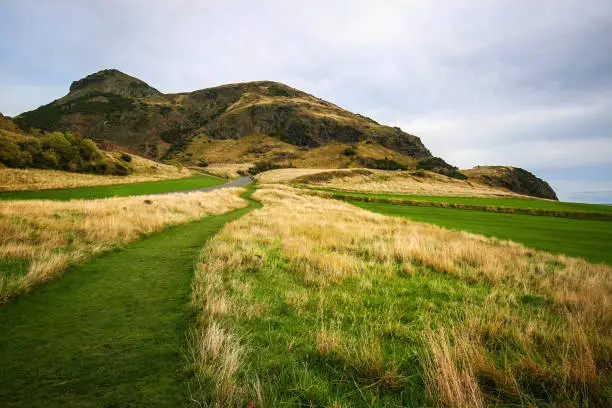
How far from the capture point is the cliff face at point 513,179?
14088cm

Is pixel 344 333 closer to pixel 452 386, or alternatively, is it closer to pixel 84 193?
pixel 452 386

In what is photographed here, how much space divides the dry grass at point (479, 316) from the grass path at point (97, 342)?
0.70 m

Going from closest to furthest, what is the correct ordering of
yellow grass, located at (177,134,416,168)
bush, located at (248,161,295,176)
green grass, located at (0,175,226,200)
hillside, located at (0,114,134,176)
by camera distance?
1. green grass, located at (0,175,226,200)
2. hillside, located at (0,114,134,176)
3. bush, located at (248,161,295,176)
4. yellow grass, located at (177,134,416,168)

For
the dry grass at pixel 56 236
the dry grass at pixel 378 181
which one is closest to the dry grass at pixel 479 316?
the dry grass at pixel 56 236

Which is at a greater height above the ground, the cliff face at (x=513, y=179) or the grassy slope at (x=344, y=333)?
the cliff face at (x=513, y=179)

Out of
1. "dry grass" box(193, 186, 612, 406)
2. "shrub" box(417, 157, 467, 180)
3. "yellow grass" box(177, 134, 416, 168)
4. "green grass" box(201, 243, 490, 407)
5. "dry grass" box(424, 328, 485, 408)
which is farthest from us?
"yellow grass" box(177, 134, 416, 168)

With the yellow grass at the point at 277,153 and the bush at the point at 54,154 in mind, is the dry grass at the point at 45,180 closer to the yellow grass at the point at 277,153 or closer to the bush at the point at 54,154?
the bush at the point at 54,154

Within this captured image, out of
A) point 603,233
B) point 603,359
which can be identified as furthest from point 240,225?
point 603,233

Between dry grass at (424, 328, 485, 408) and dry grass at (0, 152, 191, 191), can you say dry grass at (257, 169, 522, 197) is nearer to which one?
dry grass at (0, 152, 191, 191)

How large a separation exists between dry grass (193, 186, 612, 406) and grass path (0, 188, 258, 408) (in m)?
0.70

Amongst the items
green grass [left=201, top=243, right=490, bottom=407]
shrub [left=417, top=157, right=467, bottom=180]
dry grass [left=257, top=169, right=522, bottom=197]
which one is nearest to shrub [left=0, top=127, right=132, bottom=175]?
dry grass [left=257, top=169, right=522, bottom=197]

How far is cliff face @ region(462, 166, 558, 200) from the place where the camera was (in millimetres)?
140875

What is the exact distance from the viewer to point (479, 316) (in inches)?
191

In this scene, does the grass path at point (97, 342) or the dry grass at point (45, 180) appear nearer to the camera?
the grass path at point (97, 342)
